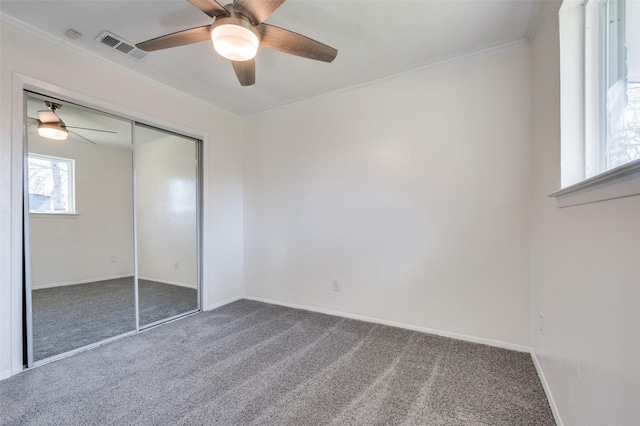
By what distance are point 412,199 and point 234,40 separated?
202cm

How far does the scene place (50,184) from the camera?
7.84ft

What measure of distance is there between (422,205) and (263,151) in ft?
7.37

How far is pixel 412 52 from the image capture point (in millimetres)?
2449

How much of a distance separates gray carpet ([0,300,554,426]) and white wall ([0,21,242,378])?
24.1 inches

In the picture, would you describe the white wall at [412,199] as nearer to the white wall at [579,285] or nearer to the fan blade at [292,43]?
the white wall at [579,285]

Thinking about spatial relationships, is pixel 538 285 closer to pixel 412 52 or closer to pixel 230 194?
pixel 412 52

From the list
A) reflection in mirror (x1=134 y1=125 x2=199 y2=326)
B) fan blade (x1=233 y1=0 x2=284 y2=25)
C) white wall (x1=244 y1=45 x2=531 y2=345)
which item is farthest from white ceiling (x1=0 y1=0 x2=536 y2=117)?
reflection in mirror (x1=134 y1=125 x2=199 y2=326)

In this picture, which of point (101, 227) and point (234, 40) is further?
point (101, 227)

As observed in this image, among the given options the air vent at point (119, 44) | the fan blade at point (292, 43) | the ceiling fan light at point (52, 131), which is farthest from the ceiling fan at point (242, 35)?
the ceiling fan light at point (52, 131)

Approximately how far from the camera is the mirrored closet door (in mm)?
2260

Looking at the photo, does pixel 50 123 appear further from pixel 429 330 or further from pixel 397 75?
→ pixel 429 330

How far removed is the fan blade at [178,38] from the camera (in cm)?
172

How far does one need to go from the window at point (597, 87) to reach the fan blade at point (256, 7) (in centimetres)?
158

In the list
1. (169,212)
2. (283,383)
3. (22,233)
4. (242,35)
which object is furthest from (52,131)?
(283,383)
